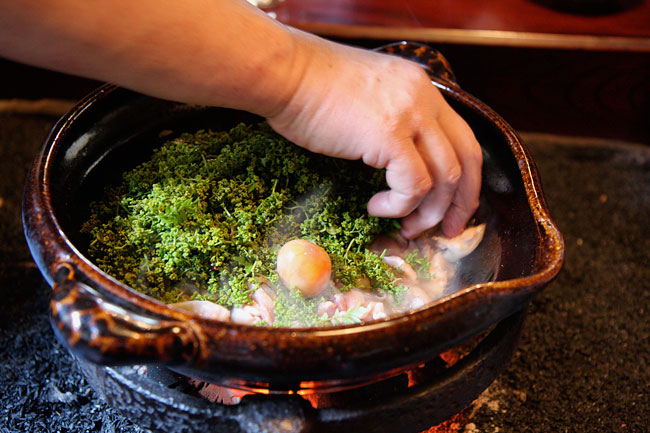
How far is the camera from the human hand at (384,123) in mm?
1040

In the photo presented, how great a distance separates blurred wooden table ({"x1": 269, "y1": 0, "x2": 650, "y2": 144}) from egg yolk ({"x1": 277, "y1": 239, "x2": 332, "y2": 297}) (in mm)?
1419

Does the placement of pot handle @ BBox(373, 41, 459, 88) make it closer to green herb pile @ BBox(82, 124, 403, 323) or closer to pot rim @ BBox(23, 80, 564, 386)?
green herb pile @ BBox(82, 124, 403, 323)

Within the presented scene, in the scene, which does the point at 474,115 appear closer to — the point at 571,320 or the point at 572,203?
the point at 571,320

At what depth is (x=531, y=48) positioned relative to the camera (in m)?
2.19

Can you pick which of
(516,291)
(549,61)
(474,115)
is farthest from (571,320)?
(549,61)

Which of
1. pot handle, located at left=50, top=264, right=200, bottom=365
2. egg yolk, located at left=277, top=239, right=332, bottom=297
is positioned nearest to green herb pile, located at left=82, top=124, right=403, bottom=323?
egg yolk, located at left=277, top=239, right=332, bottom=297

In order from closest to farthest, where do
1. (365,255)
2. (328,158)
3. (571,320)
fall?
(365,255)
(328,158)
(571,320)

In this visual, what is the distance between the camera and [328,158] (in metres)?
1.24

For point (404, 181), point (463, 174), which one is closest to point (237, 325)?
point (404, 181)

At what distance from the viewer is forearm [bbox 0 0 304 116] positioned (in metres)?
0.80

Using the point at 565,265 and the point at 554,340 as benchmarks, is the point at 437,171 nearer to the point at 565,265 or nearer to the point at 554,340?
the point at 554,340

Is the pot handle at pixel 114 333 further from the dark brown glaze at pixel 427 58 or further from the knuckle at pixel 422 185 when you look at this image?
the dark brown glaze at pixel 427 58

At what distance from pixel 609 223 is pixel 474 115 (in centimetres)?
110

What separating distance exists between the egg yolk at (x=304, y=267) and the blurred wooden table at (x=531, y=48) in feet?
4.65
